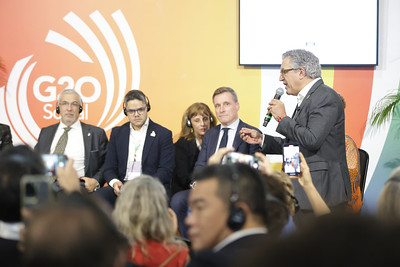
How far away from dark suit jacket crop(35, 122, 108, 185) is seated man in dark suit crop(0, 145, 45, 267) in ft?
8.96

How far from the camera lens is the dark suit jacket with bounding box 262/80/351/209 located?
3080 mm

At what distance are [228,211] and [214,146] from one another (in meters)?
2.80

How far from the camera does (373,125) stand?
5051 millimetres

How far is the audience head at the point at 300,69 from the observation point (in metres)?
3.30

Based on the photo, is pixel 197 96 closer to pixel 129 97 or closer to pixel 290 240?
pixel 129 97

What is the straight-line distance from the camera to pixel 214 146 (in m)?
4.27

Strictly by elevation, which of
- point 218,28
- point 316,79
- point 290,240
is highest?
point 218,28

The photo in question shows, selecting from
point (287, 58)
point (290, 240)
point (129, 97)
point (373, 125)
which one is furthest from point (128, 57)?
point (290, 240)

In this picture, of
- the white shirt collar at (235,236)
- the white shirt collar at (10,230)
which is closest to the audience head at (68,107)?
the white shirt collar at (10,230)

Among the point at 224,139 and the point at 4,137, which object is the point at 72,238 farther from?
the point at 4,137

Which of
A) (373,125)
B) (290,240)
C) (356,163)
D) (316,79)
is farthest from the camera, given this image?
(373,125)

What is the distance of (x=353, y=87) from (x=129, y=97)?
2.36 meters

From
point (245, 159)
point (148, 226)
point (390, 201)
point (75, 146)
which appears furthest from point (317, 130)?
point (75, 146)

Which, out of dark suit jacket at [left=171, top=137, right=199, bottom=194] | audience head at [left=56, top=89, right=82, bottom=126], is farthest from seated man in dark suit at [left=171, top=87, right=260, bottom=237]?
audience head at [left=56, top=89, right=82, bottom=126]
